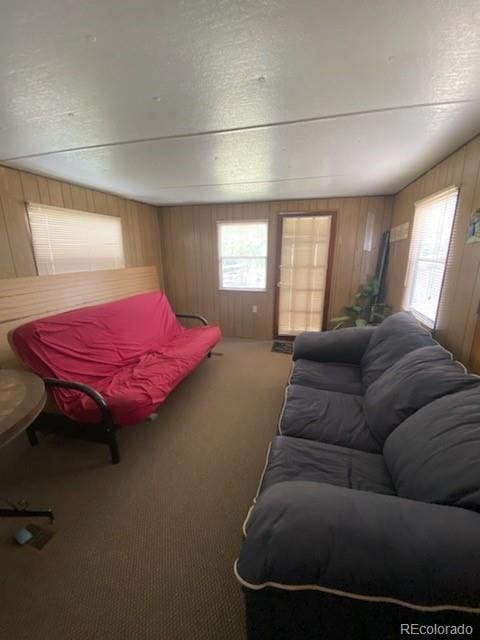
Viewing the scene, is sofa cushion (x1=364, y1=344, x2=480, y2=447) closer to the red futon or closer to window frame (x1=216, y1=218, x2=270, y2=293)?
the red futon

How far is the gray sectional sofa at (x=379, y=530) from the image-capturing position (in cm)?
66

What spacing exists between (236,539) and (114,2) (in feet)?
7.09

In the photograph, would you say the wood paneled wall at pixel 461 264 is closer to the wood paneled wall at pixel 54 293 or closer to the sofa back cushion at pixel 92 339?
the sofa back cushion at pixel 92 339

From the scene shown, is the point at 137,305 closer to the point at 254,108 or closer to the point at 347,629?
the point at 254,108

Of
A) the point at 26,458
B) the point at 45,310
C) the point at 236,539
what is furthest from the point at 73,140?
the point at 236,539

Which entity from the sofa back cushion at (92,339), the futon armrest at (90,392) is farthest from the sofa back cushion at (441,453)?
the sofa back cushion at (92,339)

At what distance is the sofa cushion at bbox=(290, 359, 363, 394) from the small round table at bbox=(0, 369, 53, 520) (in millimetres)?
1559

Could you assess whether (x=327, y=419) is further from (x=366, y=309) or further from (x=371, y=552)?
(x=366, y=309)

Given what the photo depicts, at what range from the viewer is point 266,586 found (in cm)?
70

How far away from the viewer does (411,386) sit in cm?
134

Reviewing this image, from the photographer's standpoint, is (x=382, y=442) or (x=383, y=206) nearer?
(x=382, y=442)

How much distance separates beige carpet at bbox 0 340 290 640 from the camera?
1.03m

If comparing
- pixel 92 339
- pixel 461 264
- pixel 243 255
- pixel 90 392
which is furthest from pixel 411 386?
pixel 243 255

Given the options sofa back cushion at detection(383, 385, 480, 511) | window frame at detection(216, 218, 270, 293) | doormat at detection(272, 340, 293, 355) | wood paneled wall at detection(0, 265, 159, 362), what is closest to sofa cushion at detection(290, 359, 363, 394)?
sofa back cushion at detection(383, 385, 480, 511)
